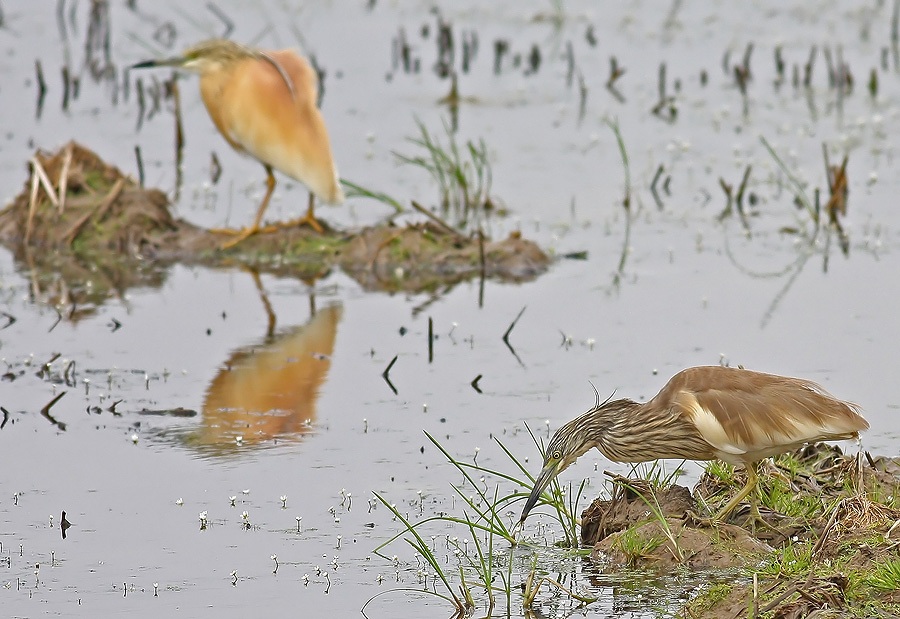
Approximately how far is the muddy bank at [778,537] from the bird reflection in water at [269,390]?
1.91 meters

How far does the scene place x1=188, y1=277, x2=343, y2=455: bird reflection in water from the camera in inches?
296

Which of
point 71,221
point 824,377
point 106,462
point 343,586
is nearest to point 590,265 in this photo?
point 824,377

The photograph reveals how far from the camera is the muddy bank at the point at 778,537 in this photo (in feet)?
17.2

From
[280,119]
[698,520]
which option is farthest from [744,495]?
[280,119]

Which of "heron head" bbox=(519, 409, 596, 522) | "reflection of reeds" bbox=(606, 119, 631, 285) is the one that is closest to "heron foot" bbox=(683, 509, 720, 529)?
"heron head" bbox=(519, 409, 596, 522)

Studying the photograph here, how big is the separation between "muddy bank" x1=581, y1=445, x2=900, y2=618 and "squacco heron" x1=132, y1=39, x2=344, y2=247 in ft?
16.2

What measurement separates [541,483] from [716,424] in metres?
0.70

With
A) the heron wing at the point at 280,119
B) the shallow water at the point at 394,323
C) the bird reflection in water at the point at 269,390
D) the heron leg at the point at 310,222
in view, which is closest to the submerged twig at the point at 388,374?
the shallow water at the point at 394,323

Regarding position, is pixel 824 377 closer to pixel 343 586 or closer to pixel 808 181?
pixel 343 586

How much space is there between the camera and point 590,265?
1081 centimetres

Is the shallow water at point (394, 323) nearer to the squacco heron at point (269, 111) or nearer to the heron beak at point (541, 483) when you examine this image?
the heron beak at point (541, 483)

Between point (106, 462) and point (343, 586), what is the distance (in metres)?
1.82

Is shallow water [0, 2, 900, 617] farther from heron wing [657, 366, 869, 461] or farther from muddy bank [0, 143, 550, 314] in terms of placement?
heron wing [657, 366, 869, 461]

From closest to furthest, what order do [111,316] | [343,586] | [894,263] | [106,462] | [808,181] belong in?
[343,586] → [106,462] → [111,316] → [894,263] → [808,181]
